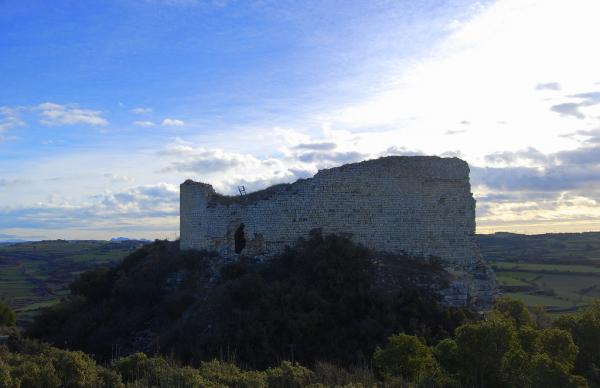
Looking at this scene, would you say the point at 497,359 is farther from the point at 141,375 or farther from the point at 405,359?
the point at 141,375

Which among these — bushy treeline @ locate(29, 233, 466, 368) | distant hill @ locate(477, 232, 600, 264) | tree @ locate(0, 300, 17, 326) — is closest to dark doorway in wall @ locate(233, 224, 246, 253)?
bushy treeline @ locate(29, 233, 466, 368)

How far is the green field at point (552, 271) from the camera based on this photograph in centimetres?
2877

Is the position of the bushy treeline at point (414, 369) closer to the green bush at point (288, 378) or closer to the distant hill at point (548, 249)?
the green bush at point (288, 378)

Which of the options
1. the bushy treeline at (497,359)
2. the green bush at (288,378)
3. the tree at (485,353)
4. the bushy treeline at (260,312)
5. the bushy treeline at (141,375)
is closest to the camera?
the bushy treeline at (141,375)

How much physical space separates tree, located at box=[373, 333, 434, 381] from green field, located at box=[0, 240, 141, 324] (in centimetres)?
2364

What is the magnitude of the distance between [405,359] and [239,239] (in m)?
10.0

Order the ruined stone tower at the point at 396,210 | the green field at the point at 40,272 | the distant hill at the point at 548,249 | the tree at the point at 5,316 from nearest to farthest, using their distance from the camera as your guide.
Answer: the ruined stone tower at the point at 396,210 < the tree at the point at 5,316 < the green field at the point at 40,272 < the distant hill at the point at 548,249

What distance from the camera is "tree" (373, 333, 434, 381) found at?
952 cm

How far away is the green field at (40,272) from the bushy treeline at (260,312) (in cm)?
1270

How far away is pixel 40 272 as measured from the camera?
56.0 meters

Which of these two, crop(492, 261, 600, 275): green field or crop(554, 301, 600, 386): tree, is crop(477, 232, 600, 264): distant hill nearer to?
crop(492, 261, 600, 275): green field

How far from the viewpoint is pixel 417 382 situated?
8922 millimetres

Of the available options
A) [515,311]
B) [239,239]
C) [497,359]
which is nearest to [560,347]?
[497,359]

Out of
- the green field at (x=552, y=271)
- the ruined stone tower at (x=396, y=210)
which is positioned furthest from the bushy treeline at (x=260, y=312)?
the green field at (x=552, y=271)
